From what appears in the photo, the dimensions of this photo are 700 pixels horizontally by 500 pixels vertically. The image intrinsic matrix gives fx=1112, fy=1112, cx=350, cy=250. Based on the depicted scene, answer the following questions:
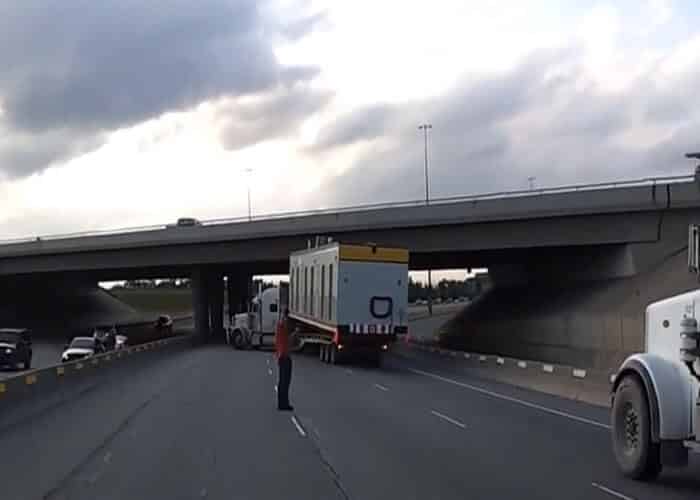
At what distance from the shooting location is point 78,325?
92875 mm

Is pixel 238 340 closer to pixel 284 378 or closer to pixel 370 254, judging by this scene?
pixel 370 254

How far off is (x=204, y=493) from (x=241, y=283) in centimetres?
8047

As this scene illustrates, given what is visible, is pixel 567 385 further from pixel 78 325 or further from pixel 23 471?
pixel 78 325

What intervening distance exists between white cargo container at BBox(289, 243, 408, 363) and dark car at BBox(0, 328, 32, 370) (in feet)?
37.6

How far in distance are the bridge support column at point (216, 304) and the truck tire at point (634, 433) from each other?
2608 inches

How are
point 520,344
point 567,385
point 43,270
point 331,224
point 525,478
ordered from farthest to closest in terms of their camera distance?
point 43,270, point 331,224, point 520,344, point 567,385, point 525,478

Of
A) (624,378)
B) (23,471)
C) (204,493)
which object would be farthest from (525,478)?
(23,471)

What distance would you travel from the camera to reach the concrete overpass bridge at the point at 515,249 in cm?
4697

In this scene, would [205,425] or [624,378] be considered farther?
[205,425]

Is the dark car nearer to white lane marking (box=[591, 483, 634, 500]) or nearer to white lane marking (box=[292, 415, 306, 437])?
white lane marking (box=[292, 415, 306, 437])

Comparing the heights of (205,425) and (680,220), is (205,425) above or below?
below

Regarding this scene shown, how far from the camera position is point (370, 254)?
135ft

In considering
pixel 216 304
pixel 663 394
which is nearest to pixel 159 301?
pixel 216 304

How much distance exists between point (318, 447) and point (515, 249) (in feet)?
A: 127
